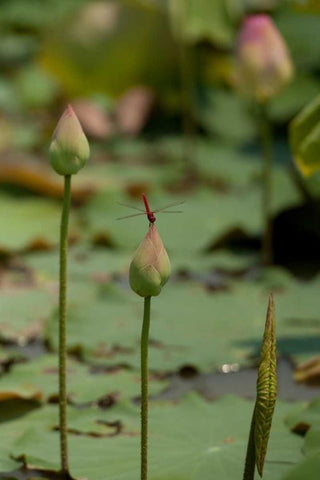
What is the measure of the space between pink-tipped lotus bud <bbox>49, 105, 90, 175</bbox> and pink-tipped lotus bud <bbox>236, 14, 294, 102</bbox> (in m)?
1.07

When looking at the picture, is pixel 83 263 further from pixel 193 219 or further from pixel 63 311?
pixel 63 311

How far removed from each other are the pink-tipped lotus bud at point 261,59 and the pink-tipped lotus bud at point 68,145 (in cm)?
107

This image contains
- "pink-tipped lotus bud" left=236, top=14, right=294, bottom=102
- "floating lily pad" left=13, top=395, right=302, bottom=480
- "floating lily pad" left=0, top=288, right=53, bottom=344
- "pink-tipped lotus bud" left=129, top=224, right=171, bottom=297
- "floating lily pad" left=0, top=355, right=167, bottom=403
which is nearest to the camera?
"pink-tipped lotus bud" left=129, top=224, right=171, bottom=297

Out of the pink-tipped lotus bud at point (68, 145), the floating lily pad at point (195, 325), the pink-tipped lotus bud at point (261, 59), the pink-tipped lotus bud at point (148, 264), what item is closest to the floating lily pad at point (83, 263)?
the floating lily pad at point (195, 325)

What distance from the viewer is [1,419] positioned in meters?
1.56

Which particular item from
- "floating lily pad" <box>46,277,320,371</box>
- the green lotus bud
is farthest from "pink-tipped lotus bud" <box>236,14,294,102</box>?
the green lotus bud

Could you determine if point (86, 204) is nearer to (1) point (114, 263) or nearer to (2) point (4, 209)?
(2) point (4, 209)

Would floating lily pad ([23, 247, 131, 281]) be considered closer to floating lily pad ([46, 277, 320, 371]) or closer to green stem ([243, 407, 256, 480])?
floating lily pad ([46, 277, 320, 371])

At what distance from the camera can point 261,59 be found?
2.19 m

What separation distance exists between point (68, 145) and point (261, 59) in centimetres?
111

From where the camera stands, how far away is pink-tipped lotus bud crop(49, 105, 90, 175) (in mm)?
1159

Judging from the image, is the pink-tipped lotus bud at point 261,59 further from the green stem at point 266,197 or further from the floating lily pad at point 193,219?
the floating lily pad at point 193,219

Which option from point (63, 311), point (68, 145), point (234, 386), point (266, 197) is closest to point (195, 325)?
point (234, 386)

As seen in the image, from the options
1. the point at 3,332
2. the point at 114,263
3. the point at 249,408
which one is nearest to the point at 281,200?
the point at 114,263
